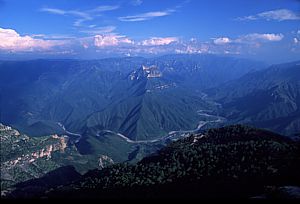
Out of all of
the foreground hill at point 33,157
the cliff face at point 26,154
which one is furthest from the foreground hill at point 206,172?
the foreground hill at point 33,157

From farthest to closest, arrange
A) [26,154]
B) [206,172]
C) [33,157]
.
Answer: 1. [33,157]
2. [26,154]
3. [206,172]

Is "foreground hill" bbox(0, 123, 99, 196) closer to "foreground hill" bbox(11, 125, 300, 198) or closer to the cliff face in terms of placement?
the cliff face

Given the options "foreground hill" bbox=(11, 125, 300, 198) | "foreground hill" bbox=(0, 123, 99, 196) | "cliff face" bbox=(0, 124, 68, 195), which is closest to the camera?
"foreground hill" bbox=(11, 125, 300, 198)

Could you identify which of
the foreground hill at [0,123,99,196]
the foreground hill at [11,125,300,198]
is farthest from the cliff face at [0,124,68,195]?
the foreground hill at [11,125,300,198]

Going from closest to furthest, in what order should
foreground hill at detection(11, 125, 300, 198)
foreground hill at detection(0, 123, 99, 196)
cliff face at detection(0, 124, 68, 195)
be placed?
1. foreground hill at detection(11, 125, 300, 198)
2. cliff face at detection(0, 124, 68, 195)
3. foreground hill at detection(0, 123, 99, 196)

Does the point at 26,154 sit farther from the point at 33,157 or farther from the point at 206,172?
the point at 206,172

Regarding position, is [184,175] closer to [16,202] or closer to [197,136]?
[197,136]

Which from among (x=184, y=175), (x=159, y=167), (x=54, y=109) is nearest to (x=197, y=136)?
(x=159, y=167)

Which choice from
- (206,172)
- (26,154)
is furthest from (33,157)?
(206,172)

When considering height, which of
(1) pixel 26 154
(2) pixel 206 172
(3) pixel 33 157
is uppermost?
(2) pixel 206 172
